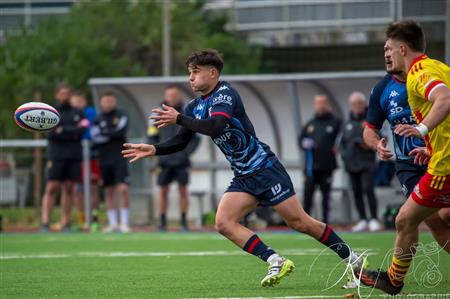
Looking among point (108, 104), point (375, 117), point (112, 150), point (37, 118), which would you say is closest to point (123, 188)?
point (112, 150)

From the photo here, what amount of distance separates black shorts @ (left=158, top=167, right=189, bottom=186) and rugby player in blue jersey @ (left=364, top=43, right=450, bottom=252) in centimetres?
947

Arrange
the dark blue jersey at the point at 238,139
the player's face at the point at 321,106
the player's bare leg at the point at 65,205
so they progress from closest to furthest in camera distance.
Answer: the dark blue jersey at the point at 238,139 < the player's face at the point at 321,106 < the player's bare leg at the point at 65,205

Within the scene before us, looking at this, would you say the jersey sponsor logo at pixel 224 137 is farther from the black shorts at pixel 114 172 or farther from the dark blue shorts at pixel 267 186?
the black shorts at pixel 114 172

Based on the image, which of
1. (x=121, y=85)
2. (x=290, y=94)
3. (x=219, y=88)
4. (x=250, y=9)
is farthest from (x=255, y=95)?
(x=250, y=9)

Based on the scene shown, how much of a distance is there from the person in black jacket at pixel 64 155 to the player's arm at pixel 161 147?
9.34 m

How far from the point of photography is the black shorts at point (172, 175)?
18.2m

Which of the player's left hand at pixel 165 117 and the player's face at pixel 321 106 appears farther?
the player's face at pixel 321 106

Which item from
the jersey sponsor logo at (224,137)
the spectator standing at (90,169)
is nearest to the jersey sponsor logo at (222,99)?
the jersey sponsor logo at (224,137)

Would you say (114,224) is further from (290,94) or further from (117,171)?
(290,94)

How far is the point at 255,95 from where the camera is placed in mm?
20422

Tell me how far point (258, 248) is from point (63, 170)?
10.2 m

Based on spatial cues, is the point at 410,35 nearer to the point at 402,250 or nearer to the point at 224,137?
the point at 402,250

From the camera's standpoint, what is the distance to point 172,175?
60.3 ft

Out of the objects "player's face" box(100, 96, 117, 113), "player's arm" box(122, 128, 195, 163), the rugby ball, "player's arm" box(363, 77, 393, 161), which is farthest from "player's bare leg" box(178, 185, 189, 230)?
"player's arm" box(363, 77, 393, 161)
